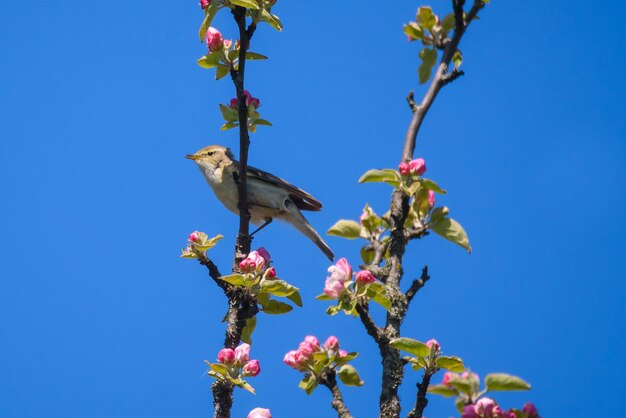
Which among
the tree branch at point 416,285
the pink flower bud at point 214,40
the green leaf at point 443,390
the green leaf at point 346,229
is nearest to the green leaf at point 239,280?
the green leaf at point 346,229

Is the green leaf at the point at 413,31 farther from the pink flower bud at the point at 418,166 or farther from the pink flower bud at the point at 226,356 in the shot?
the pink flower bud at the point at 226,356

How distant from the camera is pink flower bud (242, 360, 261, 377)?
3.83 metres

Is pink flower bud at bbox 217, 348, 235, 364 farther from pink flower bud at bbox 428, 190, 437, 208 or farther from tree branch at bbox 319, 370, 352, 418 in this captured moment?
pink flower bud at bbox 428, 190, 437, 208

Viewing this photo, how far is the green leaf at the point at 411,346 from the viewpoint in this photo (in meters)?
3.17

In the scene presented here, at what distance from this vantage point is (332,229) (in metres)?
4.07

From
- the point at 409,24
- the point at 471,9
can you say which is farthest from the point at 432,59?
the point at 471,9

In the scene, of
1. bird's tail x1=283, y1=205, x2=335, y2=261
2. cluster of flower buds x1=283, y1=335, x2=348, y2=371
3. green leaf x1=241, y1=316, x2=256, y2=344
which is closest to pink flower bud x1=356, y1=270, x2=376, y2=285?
cluster of flower buds x1=283, y1=335, x2=348, y2=371

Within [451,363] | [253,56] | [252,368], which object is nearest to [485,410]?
[451,363]

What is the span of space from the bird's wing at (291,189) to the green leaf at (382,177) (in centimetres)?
406

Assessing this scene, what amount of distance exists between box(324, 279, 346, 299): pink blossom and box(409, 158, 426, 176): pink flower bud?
0.68m

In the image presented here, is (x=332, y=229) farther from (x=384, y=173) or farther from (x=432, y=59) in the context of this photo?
(x=432, y=59)

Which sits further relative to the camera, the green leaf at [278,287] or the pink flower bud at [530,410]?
the green leaf at [278,287]

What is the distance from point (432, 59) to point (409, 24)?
290 millimetres

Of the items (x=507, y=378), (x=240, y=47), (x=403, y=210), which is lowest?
(x=507, y=378)
